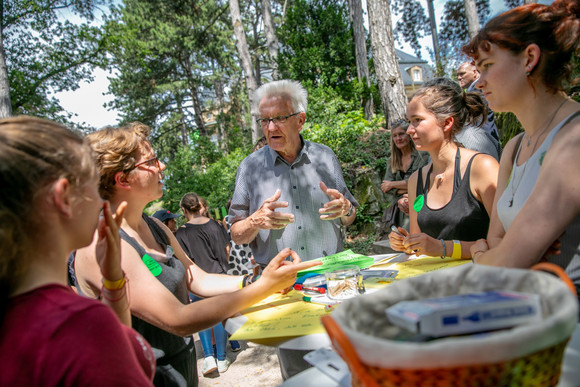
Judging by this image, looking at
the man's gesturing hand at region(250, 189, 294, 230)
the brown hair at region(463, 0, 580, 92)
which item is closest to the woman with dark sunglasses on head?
the man's gesturing hand at region(250, 189, 294, 230)

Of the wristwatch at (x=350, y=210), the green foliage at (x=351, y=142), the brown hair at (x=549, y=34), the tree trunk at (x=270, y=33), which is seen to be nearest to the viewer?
the brown hair at (x=549, y=34)

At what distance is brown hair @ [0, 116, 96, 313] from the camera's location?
2.65 ft

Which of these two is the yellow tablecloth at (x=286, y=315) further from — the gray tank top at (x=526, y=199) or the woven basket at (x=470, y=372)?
the woven basket at (x=470, y=372)

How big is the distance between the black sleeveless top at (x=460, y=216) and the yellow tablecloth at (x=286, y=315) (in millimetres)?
324

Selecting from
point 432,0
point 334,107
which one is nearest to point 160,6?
point 334,107

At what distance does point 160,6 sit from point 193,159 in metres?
9.87

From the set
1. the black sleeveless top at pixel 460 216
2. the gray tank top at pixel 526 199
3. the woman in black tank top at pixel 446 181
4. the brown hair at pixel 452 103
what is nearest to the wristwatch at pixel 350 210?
the woman in black tank top at pixel 446 181

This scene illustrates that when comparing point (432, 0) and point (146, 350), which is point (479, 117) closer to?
point (146, 350)

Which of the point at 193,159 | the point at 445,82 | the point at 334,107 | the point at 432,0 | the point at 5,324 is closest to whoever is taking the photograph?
the point at 5,324

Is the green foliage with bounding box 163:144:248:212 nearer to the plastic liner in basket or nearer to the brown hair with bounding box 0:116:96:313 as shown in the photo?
the brown hair with bounding box 0:116:96:313

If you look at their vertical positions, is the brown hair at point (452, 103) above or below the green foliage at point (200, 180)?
above

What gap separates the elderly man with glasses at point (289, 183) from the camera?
2803mm

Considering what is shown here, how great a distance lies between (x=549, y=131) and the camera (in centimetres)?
146

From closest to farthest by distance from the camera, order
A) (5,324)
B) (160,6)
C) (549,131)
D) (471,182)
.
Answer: (5,324)
(549,131)
(471,182)
(160,6)
